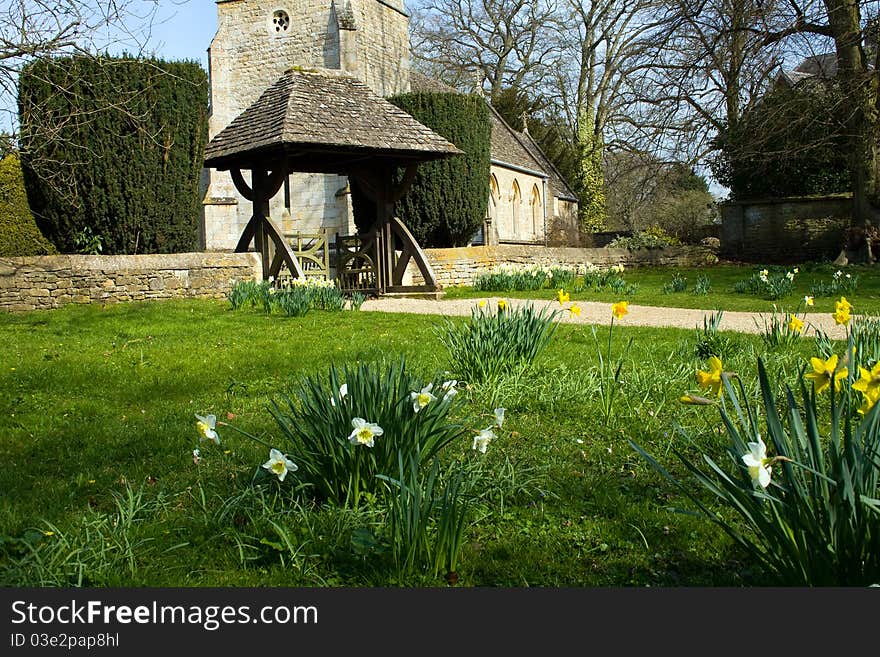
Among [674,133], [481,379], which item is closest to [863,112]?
[674,133]

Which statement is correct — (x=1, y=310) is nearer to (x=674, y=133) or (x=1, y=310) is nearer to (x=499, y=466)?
(x=499, y=466)

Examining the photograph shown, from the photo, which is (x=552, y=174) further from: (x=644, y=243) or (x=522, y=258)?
(x=522, y=258)

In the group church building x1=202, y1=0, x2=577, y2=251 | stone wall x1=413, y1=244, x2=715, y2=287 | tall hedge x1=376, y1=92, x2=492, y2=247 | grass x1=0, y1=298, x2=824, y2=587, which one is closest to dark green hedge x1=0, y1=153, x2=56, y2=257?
grass x1=0, y1=298, x2=824, y2=587

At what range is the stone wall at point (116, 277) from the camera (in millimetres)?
11297

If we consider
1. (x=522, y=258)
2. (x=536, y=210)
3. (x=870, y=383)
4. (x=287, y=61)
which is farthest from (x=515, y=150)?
(x=870, y=383)

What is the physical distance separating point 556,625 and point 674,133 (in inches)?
874

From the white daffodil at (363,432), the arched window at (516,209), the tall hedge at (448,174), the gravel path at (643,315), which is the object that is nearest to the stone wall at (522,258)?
the tall hedge at (448,174)

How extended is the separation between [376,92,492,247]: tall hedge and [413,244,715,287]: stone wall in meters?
1.35

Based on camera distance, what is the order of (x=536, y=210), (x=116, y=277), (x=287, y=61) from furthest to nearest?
(x=536, y=210), (x=287, y=61), (x=116, y=277)

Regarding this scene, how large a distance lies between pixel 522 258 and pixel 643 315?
24.5 ft

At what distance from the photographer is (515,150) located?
3228 cm

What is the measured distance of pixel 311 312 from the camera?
31.6 feet

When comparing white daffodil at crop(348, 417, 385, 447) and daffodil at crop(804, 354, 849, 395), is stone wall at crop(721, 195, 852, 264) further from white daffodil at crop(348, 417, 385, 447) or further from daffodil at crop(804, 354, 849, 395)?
white daffodil at crop(348, 417, 385, 447)

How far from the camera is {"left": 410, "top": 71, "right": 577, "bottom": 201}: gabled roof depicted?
95.3ft
